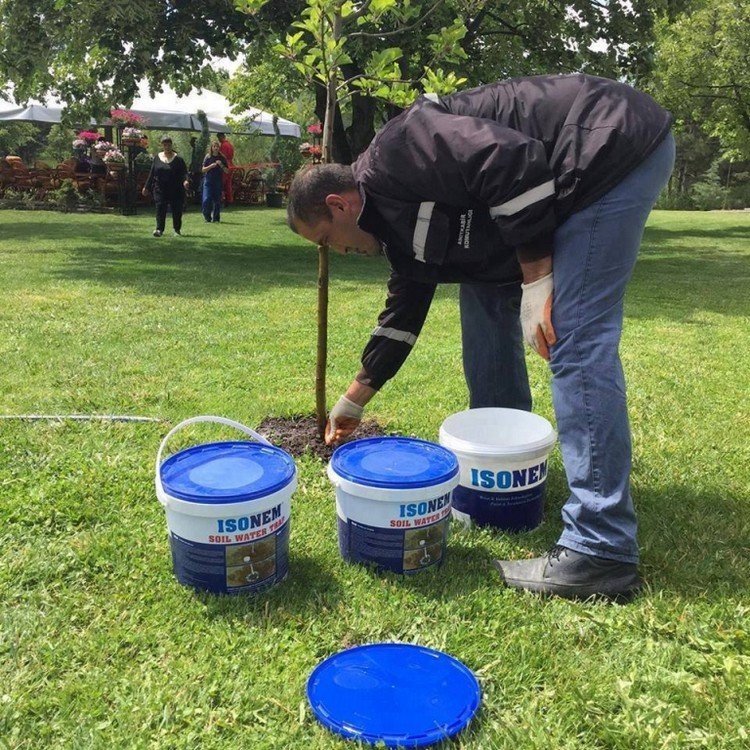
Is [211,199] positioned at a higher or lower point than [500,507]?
higher

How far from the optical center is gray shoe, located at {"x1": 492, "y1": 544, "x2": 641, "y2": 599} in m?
2.38

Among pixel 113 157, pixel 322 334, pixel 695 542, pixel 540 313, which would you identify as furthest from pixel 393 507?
pixel 113 157

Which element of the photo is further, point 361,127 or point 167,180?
point 167,180

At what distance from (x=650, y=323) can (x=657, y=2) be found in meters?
6.88

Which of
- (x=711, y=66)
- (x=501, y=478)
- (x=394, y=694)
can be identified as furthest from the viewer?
(x=711, y=66)

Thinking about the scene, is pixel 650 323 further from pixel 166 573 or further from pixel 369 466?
pixel 166 573

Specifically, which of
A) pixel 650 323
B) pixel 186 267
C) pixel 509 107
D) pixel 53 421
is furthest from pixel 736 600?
pixel 186 267

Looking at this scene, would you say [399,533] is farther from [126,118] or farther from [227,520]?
[126,118]

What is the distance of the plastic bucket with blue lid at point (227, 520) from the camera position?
87.2 inches

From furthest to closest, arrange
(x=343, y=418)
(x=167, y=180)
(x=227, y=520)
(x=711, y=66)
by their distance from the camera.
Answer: (x=711, y=66), (x=167, y=180), (x=343, y=418), (x=227, y=520)

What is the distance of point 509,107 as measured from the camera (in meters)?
2.35

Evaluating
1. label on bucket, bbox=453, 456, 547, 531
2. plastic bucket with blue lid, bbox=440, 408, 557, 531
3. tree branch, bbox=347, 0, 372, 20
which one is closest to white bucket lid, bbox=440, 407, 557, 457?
plastic bucket with blue lid, bbox=440, 408, 557, 531

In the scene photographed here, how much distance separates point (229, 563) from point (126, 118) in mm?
18535

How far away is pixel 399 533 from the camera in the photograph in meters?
2.43
